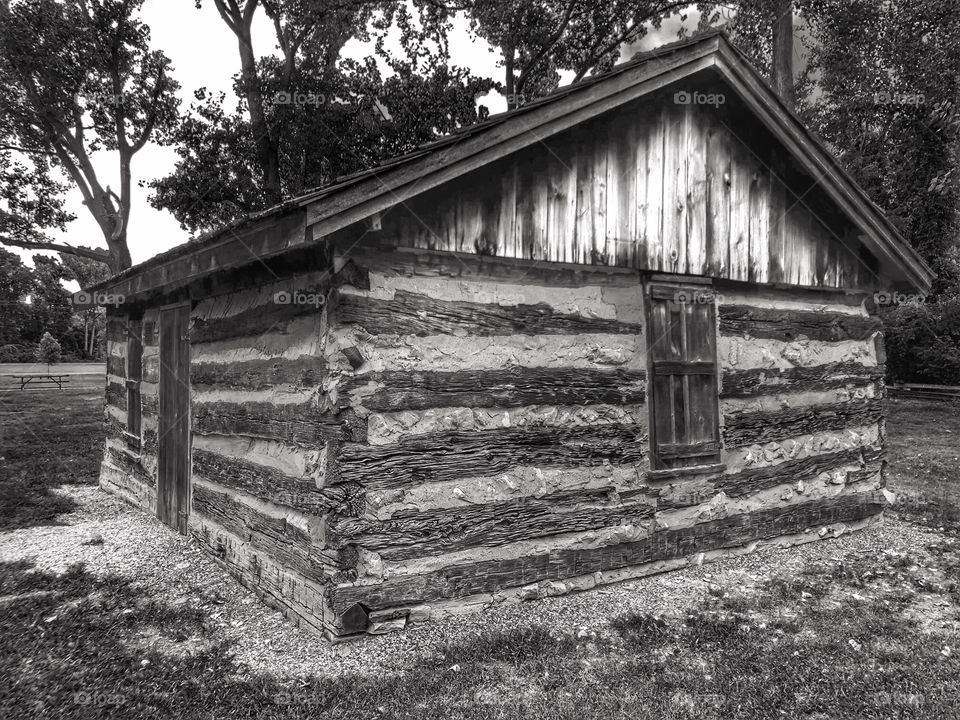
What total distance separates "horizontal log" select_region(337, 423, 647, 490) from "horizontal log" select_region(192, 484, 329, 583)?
807mm

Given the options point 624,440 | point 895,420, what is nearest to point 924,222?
point 895,420

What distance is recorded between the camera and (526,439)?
215 inches

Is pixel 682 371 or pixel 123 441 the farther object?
pixel 123 441

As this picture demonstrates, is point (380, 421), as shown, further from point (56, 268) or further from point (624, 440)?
point (56, 268)

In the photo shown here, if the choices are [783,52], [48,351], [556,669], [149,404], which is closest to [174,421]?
[149,404]

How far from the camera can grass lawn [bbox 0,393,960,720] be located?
3.83 metres

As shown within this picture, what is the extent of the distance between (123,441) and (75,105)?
44.0 feet

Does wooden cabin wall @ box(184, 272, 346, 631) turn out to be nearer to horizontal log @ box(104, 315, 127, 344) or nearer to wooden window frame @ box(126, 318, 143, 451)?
wooden window frame @ box(126, 318, 143, 451)

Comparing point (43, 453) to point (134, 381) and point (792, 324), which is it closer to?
point (134, 381)

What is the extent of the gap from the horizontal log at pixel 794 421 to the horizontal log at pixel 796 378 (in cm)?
22

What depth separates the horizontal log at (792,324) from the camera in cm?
680

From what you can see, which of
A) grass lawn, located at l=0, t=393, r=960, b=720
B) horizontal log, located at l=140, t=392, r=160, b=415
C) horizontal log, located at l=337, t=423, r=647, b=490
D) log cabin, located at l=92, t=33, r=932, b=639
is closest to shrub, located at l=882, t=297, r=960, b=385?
log cabin, located at l=92, t=33, r=932, b=639

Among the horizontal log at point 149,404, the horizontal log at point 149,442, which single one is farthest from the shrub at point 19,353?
the horizontal log at point 149,442

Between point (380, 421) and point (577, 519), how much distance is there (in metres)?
2.03
